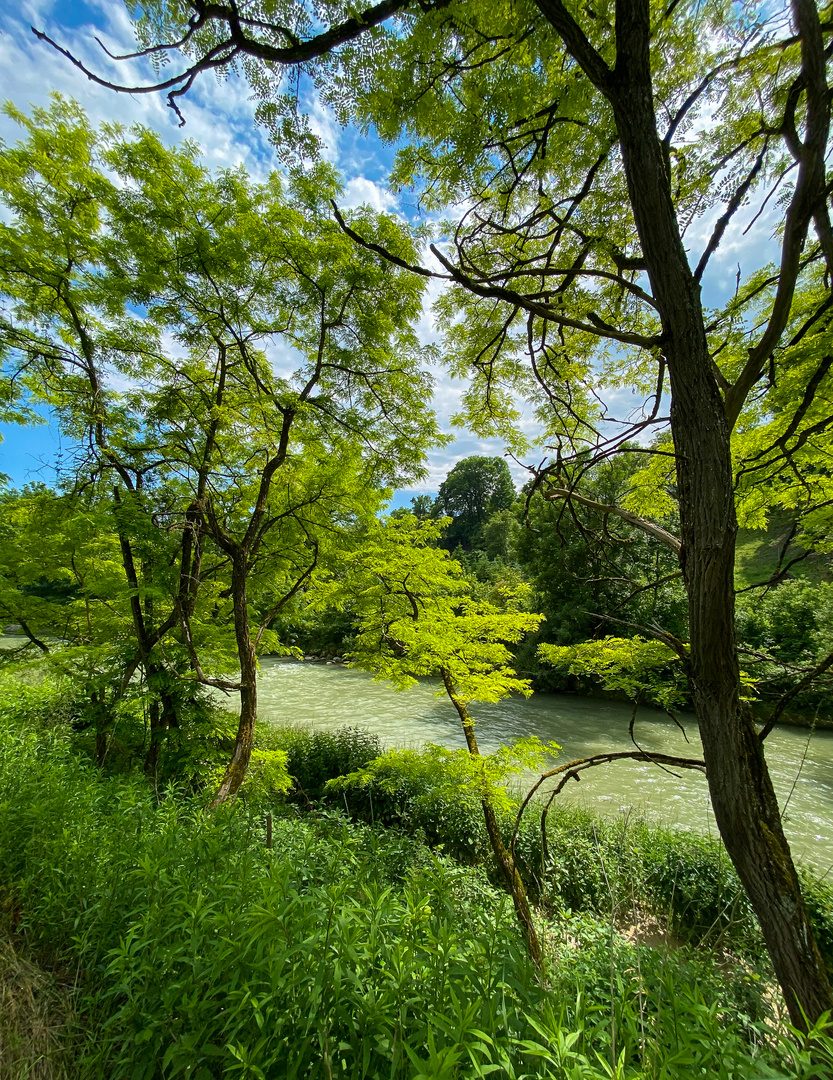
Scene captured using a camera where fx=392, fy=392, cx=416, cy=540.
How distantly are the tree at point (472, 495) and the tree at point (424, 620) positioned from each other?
32.9 m

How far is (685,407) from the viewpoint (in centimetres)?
134

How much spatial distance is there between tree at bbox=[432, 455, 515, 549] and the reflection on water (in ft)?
81.3

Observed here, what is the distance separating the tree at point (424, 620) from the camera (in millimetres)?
4520

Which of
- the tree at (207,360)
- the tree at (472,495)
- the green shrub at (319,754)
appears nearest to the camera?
the tree at (207,360)

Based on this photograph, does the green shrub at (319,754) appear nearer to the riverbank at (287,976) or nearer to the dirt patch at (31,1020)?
the riverbank at (287,976)

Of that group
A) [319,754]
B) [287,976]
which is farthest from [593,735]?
[287,976]

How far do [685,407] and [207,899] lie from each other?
2.57 meters

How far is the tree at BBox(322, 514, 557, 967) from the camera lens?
14.8 ft

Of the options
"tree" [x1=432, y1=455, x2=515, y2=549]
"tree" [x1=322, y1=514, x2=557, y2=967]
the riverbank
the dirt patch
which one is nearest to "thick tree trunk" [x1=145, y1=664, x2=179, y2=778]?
the riverbank

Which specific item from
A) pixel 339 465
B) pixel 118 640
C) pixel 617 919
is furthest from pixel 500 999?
pixel 118 640

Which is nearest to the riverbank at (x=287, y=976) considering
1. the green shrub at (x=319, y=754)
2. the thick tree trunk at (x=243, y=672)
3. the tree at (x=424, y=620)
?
the thick tree trunk at (x=243, y=672)

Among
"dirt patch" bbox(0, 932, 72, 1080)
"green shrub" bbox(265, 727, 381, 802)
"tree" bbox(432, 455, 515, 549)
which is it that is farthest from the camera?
"tree" bbox(432, 455, 515, 549)

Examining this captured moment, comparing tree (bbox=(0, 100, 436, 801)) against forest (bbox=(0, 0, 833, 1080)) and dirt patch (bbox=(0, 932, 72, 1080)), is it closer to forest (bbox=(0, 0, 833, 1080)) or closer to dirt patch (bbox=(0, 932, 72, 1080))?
forest (bbox=(0, 0, 833, 1080))

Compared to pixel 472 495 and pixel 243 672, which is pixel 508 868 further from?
pixel 472 495
